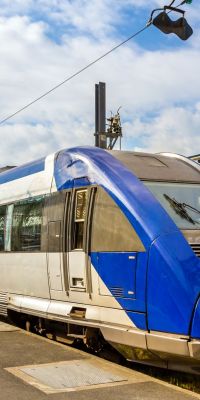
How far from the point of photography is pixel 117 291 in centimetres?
693

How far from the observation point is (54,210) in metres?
8.55

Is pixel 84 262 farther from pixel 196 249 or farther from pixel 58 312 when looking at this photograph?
pixel 196 249

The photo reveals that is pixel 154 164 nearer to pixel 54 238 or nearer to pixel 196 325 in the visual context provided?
pixel 54 238

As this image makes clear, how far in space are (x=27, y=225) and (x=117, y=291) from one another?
3.15 m

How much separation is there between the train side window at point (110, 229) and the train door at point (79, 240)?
17 centimetres

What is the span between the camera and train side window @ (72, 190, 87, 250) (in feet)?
25.5

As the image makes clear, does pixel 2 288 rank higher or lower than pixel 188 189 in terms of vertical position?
lower

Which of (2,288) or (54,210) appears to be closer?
(54,210)

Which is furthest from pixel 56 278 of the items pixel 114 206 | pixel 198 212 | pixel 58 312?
pixel 198 212

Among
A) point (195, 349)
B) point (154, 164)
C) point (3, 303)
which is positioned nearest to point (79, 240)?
point (154, 164)

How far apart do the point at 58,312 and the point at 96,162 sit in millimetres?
2277

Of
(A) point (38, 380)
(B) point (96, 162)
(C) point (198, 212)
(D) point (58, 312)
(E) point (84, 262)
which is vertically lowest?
(A) point (38, 380)

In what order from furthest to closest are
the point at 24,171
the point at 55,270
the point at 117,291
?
the point at 24,171, the point at 55,270, the point at 117,291

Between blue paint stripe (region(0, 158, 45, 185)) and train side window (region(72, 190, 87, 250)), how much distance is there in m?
1.59
